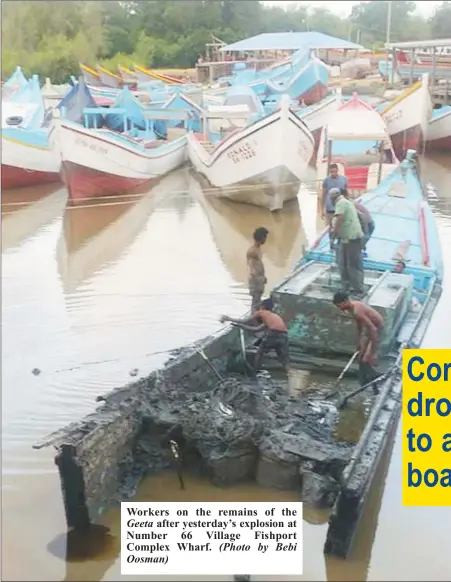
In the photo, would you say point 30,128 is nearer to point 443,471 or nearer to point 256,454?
point 256,454

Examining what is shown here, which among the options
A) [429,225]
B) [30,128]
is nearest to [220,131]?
[30,128]

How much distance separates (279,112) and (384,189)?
225 centimetres

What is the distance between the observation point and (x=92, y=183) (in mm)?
9758

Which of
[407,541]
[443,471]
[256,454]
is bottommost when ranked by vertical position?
[407,541]

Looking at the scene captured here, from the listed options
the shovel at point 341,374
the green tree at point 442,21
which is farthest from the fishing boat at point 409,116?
the shovel at point 341,374

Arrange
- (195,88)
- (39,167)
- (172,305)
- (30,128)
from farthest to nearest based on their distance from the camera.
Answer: (195,88), (30,128), (39,167), (172,305)

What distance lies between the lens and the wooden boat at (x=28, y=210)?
19.6 ft

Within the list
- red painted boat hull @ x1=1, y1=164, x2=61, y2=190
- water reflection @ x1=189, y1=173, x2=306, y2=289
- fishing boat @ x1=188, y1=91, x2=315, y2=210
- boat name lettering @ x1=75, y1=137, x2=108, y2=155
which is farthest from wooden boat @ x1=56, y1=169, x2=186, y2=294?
fishing boat @ x1=188, y1=91, x2=315, y2=210

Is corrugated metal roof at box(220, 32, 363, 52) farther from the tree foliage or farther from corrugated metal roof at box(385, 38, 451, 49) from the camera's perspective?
the tree foliage

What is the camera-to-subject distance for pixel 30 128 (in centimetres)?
1095

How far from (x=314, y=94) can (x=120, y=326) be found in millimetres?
13474

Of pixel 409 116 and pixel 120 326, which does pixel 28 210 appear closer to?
pixel 120 326
